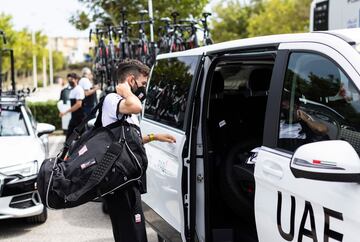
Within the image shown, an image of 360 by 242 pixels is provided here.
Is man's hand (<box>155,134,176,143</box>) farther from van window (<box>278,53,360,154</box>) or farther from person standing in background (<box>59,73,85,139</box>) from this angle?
person standing in background (<box>59,73,85,139</box>)

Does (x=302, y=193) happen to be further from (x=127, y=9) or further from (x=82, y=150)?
(x=127, y=9)

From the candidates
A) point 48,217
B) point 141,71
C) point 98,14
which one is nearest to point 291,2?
point 98,14

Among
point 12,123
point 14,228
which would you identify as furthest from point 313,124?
point 12,123

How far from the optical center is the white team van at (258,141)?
2318 mm

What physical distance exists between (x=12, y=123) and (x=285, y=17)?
87.6 feet

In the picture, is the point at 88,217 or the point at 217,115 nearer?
the point at 217,115

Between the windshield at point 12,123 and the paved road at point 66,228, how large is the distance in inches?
45.9

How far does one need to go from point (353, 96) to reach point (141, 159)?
161cm

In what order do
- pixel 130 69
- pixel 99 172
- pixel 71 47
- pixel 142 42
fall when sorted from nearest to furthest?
pixel 99 172 < pixel 130 69 < pixel 142 42 < pixel 71 47

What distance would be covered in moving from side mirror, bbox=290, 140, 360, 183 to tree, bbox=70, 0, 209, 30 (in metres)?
13.9

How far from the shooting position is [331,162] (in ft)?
6.87

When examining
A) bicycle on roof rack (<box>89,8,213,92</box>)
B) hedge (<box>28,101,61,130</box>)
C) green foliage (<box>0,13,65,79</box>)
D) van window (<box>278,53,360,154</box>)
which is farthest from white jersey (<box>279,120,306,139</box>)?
green foliage (<box>0,13,65,79</box>)

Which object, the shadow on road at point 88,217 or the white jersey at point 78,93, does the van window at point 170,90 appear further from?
the white jersey at point 78,93

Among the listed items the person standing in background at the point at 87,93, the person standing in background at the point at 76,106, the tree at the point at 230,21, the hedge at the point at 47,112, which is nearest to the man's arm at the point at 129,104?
the person standing in background at the point at 76,106
